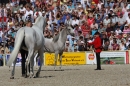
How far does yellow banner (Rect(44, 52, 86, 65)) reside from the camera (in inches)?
1324

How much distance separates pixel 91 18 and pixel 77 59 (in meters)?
3.26

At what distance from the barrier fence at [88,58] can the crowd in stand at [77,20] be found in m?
0.57

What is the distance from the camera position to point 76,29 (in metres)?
34.7

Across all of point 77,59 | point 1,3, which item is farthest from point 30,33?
point 1,3

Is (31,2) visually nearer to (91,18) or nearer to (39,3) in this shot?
(39,3)

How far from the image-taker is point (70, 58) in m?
33.9

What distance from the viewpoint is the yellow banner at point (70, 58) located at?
33625 millimetres

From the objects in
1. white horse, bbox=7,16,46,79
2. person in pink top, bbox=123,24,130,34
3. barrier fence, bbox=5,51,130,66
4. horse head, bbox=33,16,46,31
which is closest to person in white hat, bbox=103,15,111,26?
person in pink top, bbox=123,24,130,34

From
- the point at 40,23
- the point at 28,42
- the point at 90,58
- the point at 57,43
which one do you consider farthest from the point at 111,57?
the point at 28,42

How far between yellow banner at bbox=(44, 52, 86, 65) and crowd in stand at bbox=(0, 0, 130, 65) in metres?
0.51

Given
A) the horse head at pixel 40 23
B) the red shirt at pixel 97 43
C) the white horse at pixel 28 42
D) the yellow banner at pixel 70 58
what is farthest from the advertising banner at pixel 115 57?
the white horse at pixel 28 42

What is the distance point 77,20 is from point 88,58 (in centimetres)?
329

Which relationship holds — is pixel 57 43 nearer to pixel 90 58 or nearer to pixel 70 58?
pixel 70 58

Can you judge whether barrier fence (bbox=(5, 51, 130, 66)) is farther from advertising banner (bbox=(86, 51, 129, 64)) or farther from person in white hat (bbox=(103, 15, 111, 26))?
person in white hat (bbox=(103, 15, 111, 26))
